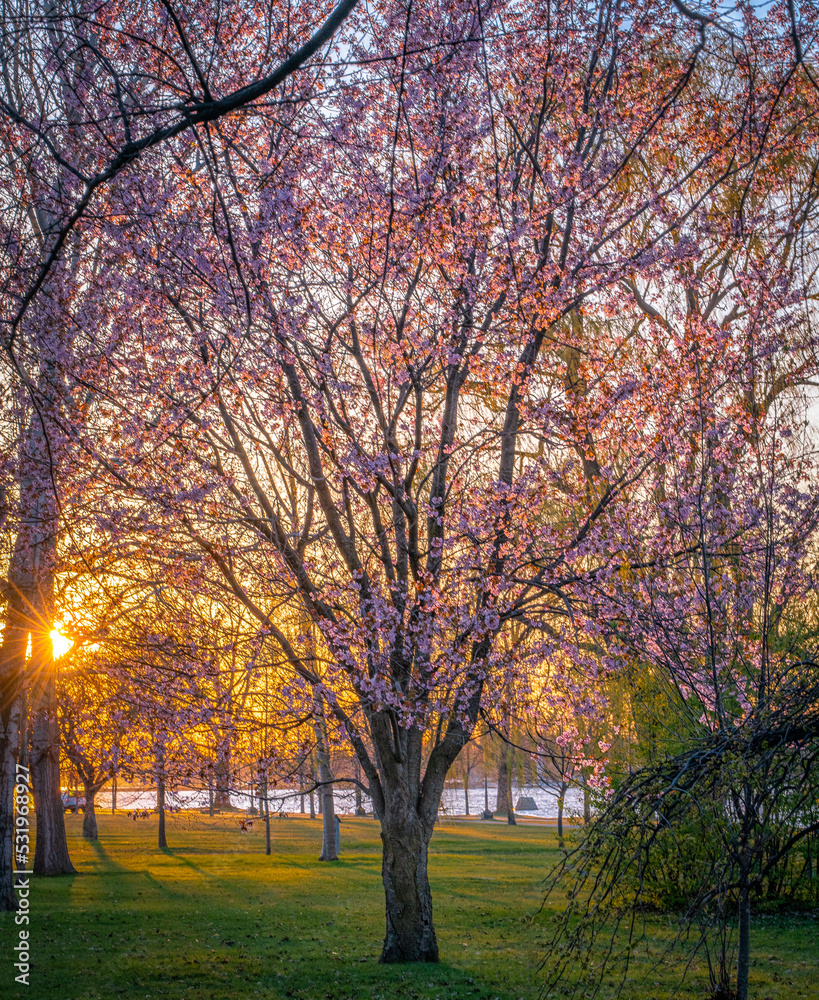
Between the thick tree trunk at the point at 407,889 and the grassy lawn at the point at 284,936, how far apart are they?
0.32 meters

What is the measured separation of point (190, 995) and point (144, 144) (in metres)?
8.52

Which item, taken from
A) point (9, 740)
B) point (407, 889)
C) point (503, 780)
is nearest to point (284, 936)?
point (407, 889)

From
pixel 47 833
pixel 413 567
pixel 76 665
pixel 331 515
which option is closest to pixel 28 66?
pixel 331 515

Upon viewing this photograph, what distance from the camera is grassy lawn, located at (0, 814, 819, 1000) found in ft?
28.1

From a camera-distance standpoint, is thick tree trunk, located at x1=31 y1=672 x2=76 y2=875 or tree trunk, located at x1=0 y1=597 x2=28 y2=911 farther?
thick tree trunk, located at x1=31 y1=672 x2=76 y2=875

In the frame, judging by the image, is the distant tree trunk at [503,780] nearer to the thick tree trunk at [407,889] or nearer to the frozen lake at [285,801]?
the frozen lake at [285,801]

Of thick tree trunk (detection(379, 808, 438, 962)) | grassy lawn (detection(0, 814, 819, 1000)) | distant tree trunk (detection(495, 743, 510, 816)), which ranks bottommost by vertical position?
distant tree trunk (detection(495, 743, 510, 816))

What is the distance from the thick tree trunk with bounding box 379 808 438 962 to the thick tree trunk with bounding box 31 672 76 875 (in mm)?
12490

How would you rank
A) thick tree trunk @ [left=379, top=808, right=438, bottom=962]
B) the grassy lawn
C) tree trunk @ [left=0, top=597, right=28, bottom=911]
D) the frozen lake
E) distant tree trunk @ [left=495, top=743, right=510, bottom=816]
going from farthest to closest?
distant tree trunk @ [left=495, top=743, right=510, bottom=816] < tree trunk @ [left=0, top=597, right=28, bottom=911] < the frozen lake < thick tree trunk @ [left=379, top=808, right=438, bottom=962] < the grassy lawn

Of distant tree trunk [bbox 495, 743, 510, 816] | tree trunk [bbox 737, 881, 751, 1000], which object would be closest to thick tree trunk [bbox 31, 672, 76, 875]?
distant tree trunk [bbox 495, 743, 510, 816]

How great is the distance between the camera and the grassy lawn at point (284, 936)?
8578mm

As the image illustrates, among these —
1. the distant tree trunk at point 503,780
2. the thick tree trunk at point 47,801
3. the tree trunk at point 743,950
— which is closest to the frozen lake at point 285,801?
the distant tree trunk at point 503,780

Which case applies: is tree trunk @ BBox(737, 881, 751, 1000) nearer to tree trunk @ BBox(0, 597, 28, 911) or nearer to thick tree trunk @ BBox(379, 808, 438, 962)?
thick tree trunk @ BBox(379, 808, 438, 962)

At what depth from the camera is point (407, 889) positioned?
9.33 m
